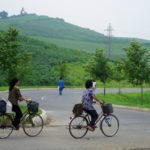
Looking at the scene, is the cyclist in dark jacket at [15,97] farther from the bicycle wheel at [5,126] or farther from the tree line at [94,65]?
the tree line at [94,65]

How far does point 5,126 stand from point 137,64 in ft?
99.0

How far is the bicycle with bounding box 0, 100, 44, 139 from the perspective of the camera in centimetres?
1538

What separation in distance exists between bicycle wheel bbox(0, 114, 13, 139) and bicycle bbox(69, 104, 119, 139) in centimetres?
176

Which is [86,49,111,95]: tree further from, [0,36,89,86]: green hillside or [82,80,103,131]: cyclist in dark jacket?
[82,80,103,131]: cyclist in dark jacket

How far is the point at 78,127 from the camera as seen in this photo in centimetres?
1559

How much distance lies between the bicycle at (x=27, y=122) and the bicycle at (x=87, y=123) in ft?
3.99

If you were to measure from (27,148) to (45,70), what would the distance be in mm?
79544

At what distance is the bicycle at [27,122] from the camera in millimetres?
15383

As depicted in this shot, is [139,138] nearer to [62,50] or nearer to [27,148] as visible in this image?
[27,148]

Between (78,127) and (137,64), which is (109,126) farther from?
(137,64)

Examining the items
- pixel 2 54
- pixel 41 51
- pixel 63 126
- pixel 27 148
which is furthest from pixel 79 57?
pixel 27 148

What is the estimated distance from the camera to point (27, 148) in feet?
43.8

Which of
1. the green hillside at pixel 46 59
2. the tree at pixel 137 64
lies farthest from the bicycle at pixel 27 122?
the green hillside at pixel 46 59

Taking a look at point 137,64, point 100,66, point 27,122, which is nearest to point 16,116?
point 27,122
